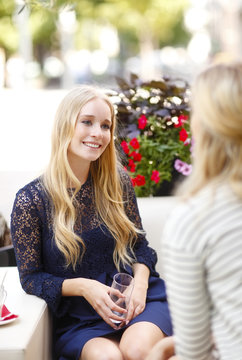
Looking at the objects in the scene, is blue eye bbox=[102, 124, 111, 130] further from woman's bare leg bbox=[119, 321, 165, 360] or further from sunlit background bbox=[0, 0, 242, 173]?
sunlit background bbox=[0, 0, 242, 173]

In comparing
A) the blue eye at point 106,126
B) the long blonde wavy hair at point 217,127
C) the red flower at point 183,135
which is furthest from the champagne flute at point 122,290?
the red flower at point 183,135

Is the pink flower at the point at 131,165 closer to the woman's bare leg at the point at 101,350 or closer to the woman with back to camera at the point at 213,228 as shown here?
the woman's bare leg at the point at 101,350

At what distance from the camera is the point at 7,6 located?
19.4m

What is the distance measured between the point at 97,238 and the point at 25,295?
404 mm

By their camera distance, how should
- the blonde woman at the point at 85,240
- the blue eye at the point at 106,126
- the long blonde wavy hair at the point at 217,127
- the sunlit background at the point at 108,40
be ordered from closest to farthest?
the long blonde wavy hair at the point at 217,127 → the blonde woman at the point at 85,240 → the blue eye at the point at 106,126 → the sunlit background at the point at 108,40

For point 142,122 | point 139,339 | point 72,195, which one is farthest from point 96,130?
point 142,122

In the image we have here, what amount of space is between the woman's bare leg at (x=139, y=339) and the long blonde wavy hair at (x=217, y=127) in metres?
0.93

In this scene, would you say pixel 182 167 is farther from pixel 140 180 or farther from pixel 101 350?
pixel 101 350

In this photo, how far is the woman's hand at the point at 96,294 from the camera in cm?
218

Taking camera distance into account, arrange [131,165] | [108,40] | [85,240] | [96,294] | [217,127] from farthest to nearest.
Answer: [108,40] → [131,165] → [85,240] → [96,294] → [217,127]

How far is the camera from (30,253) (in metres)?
2.34

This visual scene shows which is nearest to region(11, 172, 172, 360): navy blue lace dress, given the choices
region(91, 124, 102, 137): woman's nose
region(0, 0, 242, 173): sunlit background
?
region(91, 124, 102, 137): woman's nose

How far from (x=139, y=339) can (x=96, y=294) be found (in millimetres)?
249

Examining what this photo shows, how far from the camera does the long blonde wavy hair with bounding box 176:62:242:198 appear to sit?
1.33 m
